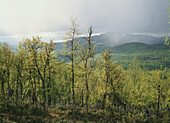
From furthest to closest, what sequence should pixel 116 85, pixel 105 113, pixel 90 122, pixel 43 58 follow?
pixel 116 85 < pixel 105 113 < pixel 43 58 < pixel 90 122

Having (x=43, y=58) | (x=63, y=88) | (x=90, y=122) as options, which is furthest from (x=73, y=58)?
(x=63, y=88)

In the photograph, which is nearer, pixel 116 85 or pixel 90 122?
pixel 90 122

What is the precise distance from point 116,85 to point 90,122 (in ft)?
36.7

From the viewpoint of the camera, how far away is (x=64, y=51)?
887 inches

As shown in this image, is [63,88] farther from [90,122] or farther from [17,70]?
[90,122]

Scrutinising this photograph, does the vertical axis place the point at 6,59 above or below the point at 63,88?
above

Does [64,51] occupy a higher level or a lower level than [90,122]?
higher

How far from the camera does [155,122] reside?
79.9 feet

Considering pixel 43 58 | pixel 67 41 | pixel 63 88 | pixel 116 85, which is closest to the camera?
pixel 67 41

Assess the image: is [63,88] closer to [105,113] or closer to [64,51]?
[105,113]

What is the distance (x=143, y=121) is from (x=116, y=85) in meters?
8.83

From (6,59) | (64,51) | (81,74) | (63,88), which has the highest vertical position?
(64,51)

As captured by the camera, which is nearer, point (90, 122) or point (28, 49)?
point (90, 122)

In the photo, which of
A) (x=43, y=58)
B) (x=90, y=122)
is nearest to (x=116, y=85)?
(x=90, y=122)
